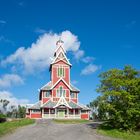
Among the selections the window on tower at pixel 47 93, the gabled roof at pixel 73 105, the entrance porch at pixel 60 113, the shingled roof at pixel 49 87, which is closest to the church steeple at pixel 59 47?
the shingled roof at pixel 49 87

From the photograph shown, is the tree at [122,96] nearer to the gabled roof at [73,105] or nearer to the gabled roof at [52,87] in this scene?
the gabled roof at [73,105]

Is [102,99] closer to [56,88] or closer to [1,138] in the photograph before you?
[1,138]

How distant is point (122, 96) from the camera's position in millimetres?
24938

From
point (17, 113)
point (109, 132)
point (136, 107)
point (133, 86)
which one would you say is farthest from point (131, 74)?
point (17, 113)

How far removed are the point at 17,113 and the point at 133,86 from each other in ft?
242

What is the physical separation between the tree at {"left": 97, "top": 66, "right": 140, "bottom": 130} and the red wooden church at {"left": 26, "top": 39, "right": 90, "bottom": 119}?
87.7ft

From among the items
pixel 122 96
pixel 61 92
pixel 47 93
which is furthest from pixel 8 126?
pixel 61 92

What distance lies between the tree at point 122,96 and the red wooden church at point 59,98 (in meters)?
26.7

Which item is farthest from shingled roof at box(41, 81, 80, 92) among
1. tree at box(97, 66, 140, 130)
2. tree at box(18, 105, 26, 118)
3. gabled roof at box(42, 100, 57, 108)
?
tree at box(18, 105, 26, 118)

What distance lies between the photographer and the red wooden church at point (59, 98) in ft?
173

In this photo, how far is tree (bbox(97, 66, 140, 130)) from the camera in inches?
968

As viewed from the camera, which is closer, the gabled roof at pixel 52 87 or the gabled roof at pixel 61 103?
the gabled roof at pixel 61 103

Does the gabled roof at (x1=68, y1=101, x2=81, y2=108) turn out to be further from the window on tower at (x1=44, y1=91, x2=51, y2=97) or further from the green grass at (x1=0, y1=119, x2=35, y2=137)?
the green grass at (x1=0, y1=119, x2=35, y2=137)

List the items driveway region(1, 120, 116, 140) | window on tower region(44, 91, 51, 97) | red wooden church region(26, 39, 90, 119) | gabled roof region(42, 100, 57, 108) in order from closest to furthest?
driveway region(1, 120, 116, 140) < gabled roof region(42, 100, 57, 108) < red wooden church region(26, 39, 90, 119) < window on tower region(44, 91, 51, 97)
